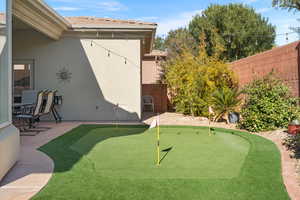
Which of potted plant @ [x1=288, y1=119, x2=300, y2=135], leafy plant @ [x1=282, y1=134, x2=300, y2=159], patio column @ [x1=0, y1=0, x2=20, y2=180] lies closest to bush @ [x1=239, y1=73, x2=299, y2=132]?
potted plant @ [x1=288, y1=119, x2=300, y2=135]

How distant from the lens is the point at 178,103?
14602 millimetres

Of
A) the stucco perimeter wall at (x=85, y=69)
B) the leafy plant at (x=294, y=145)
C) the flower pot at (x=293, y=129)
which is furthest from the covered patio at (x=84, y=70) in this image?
the leafy plant at (x=294, y=145)

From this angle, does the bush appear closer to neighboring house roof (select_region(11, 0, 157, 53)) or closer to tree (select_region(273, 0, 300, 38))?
neighboring house roof (select_region(11, 0, 157, 53))

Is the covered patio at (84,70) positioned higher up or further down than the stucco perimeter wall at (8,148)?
higher up

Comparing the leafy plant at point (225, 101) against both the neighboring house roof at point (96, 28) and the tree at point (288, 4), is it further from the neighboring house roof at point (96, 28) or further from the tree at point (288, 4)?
the tree at point (288, 4)

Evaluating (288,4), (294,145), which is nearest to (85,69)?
(294,145)

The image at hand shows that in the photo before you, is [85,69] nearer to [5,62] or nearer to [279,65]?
[5,62]

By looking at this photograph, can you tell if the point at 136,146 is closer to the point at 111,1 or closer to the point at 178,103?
the point at 178,103

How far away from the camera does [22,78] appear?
11531 millimetres

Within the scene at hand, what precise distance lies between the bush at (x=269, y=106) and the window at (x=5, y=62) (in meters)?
7.09

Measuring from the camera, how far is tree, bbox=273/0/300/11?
1308 cm

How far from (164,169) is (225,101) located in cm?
685

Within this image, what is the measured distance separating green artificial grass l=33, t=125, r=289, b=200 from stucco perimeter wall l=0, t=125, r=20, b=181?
0.74 metres

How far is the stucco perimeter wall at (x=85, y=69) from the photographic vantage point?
37.4 feet
